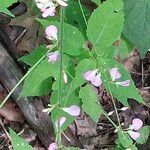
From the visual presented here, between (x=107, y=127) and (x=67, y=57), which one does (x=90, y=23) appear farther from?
(x=107, y=127)

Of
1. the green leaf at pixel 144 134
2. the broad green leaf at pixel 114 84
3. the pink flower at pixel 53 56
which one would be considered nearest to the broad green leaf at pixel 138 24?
the broad green leaf at pixel 114 84

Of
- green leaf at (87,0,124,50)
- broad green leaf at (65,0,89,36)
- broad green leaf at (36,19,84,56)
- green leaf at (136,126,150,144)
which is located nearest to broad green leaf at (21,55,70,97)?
broad green leaf at (36,19,84,56)

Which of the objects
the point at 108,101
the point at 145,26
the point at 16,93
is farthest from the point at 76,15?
the point at 108,101

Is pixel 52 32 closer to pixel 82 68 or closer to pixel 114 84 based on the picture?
pixel 82 68

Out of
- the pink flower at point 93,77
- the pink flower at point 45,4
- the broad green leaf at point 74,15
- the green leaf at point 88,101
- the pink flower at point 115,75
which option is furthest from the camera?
the broad green leaf at point 74,15

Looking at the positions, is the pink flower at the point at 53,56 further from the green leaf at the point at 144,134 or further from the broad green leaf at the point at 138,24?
the green leaf at the point at 144,134

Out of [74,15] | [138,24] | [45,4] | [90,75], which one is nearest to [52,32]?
[90,75]
